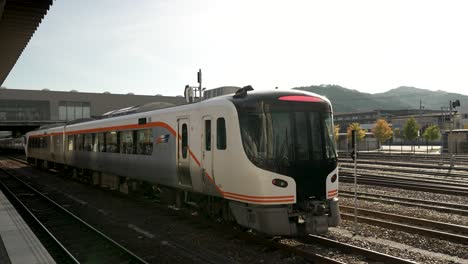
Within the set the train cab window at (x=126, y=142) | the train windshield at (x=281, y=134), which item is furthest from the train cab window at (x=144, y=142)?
the train windshield at (x=281, y=134)

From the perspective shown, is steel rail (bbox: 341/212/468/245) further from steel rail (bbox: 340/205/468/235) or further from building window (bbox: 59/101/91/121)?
building window (bbox: 59/101/91/121)

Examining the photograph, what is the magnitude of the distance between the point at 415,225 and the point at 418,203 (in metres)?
3.48

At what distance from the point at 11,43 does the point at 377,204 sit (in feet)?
48.8

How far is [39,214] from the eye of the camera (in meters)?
13.7

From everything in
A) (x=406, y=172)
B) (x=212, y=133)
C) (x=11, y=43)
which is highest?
(x=11, y=43)

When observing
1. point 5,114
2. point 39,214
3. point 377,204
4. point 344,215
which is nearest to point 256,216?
point 344,215

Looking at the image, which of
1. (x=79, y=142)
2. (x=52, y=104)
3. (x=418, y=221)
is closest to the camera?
(x=418, y=221)

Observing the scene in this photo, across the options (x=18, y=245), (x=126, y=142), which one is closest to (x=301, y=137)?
(x=18, y=245)

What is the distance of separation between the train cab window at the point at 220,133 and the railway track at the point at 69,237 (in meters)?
3.02

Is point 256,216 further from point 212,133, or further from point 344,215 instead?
point 344,215

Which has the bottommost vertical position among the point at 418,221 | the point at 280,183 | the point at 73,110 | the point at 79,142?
the point at 418,221

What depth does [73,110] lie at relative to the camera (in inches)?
2972

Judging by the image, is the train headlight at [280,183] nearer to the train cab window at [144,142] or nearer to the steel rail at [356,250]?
the steel rail at [356,250]

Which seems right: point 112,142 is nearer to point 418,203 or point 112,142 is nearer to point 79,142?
point 79,142
